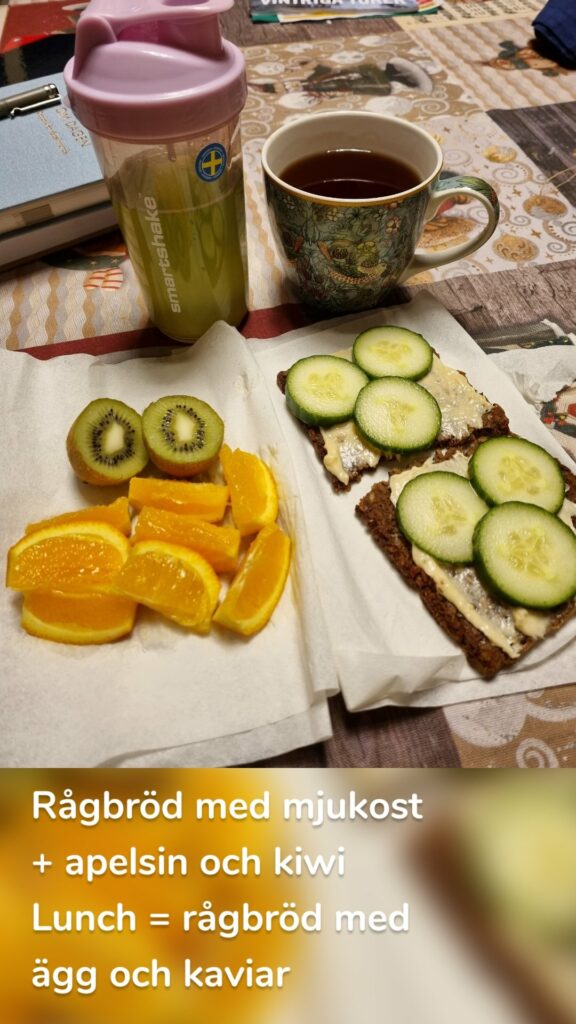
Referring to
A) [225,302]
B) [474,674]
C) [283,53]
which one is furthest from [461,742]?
[283,53]

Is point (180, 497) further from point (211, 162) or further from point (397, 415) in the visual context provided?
point (211, 162)

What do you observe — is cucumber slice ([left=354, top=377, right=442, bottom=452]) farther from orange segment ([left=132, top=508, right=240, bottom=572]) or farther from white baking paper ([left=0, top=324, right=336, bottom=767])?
orange segment ([left=132, top=508, right=240, bottom=572])

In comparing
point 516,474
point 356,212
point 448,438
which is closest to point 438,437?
point 448,438

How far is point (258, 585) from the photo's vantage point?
98cm

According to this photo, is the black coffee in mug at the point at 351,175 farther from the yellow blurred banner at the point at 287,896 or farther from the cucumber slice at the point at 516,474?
the yellow blurred banner at the point at 287,896

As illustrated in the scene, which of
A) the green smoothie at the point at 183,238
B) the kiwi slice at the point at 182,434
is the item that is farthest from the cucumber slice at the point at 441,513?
the green smoothie at the point at 183,238

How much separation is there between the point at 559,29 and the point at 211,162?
175cm

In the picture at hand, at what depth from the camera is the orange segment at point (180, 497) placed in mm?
1066

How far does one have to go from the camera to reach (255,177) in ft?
5.89

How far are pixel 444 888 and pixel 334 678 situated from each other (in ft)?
0.93

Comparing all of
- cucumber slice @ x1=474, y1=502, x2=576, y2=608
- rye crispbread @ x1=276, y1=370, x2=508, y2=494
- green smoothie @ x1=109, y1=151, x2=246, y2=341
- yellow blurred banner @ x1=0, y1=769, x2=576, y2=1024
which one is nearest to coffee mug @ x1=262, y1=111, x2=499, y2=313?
green smoothie @ x1=109, y1=151, x2=246, y2=341

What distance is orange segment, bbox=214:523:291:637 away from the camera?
3.10ft

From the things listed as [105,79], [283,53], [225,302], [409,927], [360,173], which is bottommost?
[409,927]

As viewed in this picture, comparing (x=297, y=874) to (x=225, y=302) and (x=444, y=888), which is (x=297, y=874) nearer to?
(x=444, y=888)
